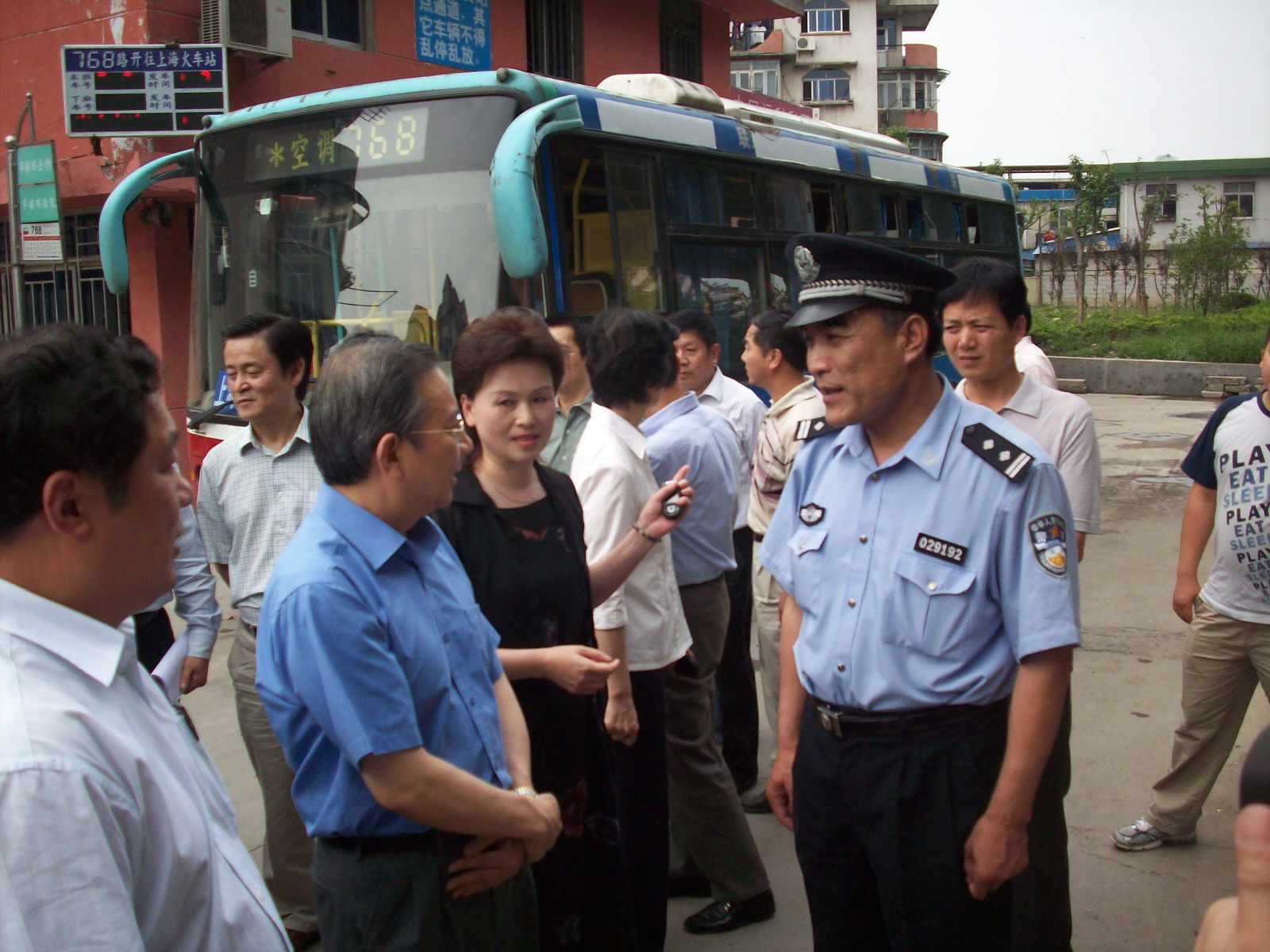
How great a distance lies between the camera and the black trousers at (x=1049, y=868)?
8.86 feet

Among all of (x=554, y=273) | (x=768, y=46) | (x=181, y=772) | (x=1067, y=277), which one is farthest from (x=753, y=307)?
(x=768, y=46)

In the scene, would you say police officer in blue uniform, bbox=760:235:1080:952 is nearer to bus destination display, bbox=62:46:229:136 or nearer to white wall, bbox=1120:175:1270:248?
bus destination display, bbox=62:46:229:136

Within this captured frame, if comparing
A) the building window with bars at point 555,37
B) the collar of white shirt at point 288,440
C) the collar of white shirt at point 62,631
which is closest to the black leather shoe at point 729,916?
the collar of white shirt at point 288,440

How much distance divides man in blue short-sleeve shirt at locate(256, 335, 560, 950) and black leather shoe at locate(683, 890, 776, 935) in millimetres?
1621

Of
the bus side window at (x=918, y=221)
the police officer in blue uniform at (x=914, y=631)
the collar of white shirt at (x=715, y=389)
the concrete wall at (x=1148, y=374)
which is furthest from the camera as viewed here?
the concrete wall at (x=1148, y=374)

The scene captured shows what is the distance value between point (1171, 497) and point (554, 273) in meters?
7.45

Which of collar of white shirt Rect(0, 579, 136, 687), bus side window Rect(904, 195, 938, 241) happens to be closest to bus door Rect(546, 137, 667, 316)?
bus side window Rect(904, 195, 938, 241)

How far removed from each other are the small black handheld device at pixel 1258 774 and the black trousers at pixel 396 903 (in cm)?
133

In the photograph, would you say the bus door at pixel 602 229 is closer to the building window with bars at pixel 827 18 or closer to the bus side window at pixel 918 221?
the bus side window at pixel 918 221

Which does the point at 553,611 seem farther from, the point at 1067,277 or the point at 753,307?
the point at 1067,277

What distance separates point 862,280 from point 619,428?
3.22 ft

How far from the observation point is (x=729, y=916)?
3459mm

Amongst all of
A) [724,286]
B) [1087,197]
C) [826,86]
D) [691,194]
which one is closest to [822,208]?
[724,286]

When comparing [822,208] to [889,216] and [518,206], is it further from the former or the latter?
[518,206]
